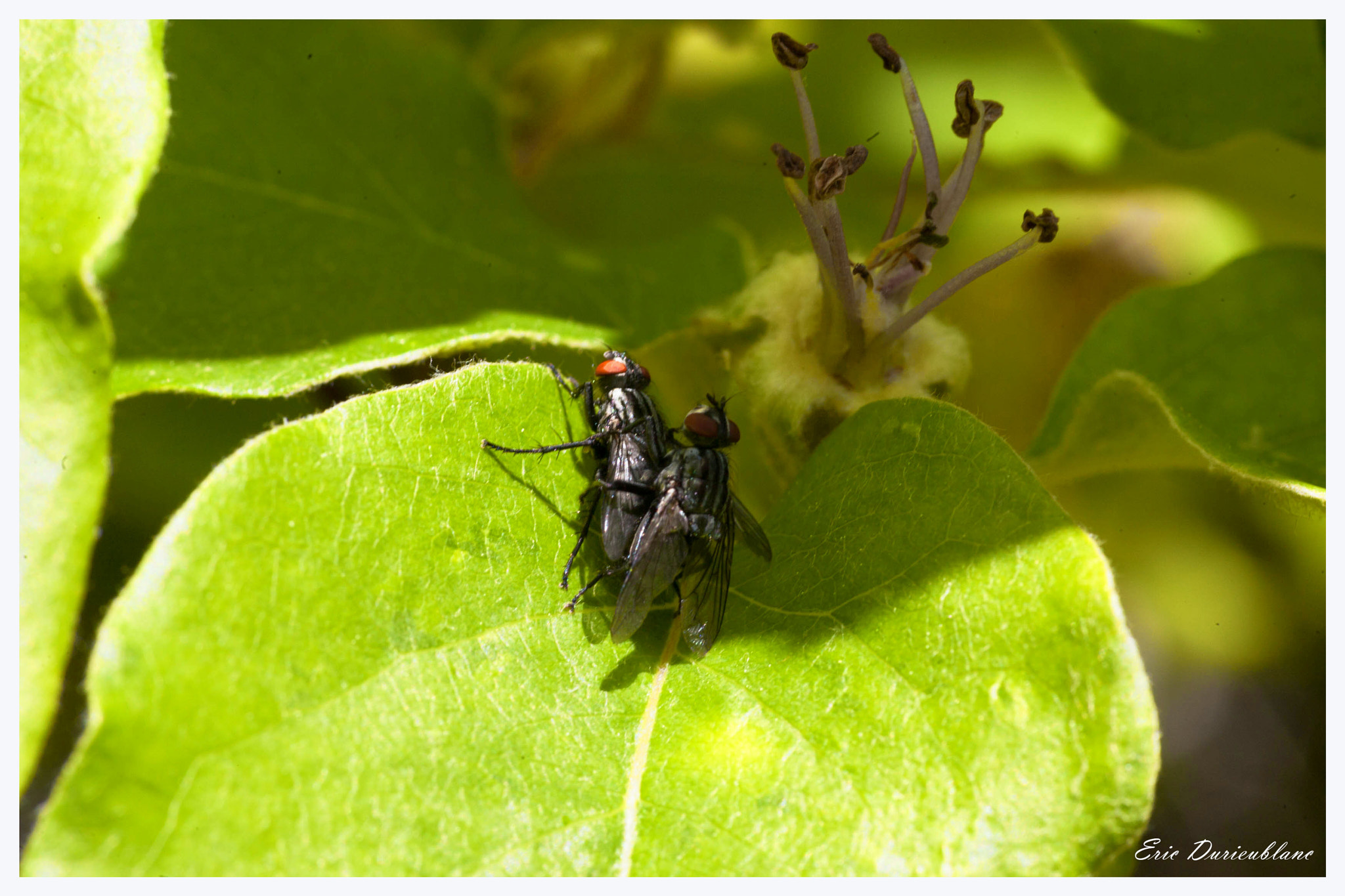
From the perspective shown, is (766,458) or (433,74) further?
(433,74)

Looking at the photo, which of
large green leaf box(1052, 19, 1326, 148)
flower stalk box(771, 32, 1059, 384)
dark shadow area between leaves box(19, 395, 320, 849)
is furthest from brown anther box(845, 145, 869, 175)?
dark shadow area between leaves box(19, 395, 320, 849)

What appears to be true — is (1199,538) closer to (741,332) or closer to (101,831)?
(741,332)

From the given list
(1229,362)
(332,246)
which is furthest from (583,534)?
(1229,362)

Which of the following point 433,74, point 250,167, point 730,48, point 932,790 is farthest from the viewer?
point 730,48

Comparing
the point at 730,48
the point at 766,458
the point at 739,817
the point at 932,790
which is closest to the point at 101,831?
the point at 739,817

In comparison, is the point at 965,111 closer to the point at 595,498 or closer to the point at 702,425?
the point at 702,425

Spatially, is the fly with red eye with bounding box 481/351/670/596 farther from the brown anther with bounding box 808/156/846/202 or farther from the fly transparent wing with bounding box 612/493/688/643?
the brown anther with bounding box 808/156/846/202

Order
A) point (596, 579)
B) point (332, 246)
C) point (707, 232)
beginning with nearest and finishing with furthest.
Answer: point (596, 579) → point (332, 246) → point (707, 232)
